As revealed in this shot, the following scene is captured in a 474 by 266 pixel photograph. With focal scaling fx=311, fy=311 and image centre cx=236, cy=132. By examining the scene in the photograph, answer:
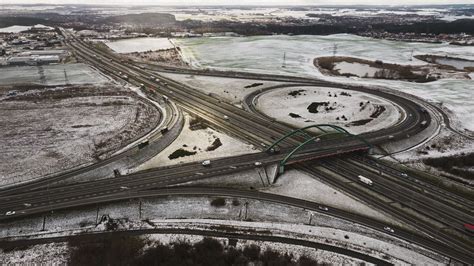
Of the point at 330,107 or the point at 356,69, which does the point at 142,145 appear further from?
the point at 356,69

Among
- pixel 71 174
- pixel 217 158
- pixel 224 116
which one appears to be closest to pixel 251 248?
pixel 217 158

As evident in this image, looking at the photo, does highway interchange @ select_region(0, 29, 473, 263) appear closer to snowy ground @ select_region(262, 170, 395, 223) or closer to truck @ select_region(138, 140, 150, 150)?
truck @ select_region(138, 140, 150, 150)

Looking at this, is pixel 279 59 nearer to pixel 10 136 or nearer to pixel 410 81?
pixel 410 81

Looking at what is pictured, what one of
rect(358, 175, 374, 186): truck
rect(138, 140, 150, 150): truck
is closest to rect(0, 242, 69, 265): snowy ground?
rect(138, 140, 150, 150): truck

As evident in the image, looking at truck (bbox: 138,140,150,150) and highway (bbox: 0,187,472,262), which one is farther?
truck (bbox: 138,140,150,150)

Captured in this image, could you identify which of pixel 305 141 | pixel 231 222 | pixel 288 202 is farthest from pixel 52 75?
pixel 288 202

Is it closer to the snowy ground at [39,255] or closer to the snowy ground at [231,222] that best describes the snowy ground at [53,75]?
the snowy ground at [231,222]
